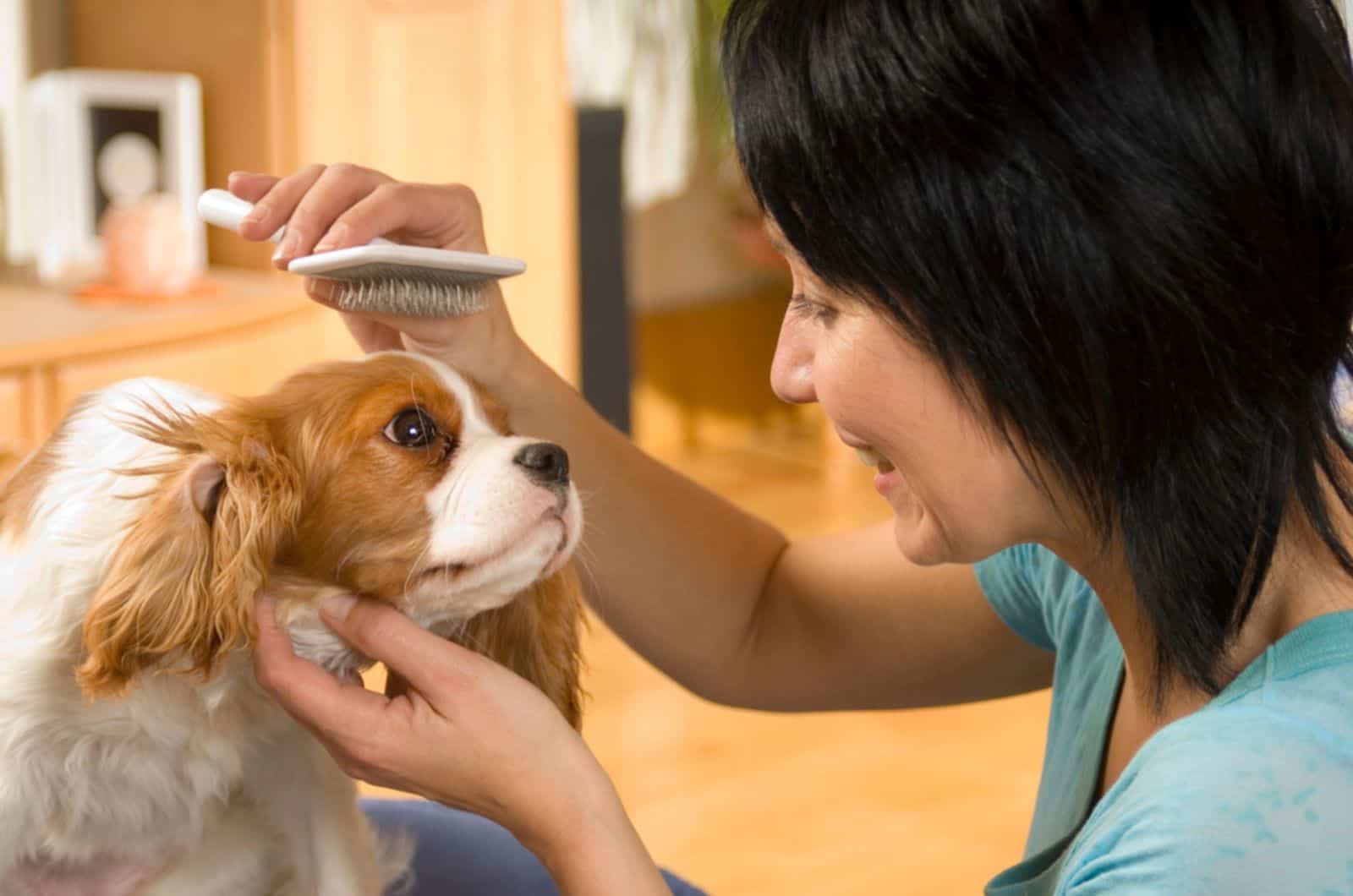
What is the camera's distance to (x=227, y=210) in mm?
997

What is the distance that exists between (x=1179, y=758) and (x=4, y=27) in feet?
8.37

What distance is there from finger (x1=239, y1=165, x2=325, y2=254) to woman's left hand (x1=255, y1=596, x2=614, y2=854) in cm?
22

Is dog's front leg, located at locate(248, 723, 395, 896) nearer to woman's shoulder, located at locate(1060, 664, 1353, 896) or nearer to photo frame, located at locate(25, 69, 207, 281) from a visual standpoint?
woman's shoulder, located at locate(1060, 664, 1353, 896)

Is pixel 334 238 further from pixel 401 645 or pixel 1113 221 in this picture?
pixel 1113 221

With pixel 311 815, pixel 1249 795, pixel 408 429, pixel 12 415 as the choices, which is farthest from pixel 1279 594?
pixel 12 415

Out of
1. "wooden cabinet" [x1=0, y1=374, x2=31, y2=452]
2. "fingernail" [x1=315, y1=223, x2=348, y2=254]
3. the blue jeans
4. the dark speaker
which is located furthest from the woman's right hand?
the dark speaker

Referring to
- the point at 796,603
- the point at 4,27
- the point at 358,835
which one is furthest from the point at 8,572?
the point at 4,27

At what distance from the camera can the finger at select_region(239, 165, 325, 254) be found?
0.98 metres

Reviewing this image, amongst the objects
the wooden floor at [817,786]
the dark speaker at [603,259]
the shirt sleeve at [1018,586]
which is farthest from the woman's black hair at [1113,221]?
the dark speaker at [603,259]

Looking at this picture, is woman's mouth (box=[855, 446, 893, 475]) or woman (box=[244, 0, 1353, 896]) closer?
woman (box=[244, 0, 1353, 896])

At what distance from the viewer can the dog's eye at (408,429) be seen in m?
0.99

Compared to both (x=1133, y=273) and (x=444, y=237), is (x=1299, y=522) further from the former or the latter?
(x=444, y=237)

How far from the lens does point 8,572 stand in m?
0.99

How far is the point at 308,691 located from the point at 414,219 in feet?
1.01
